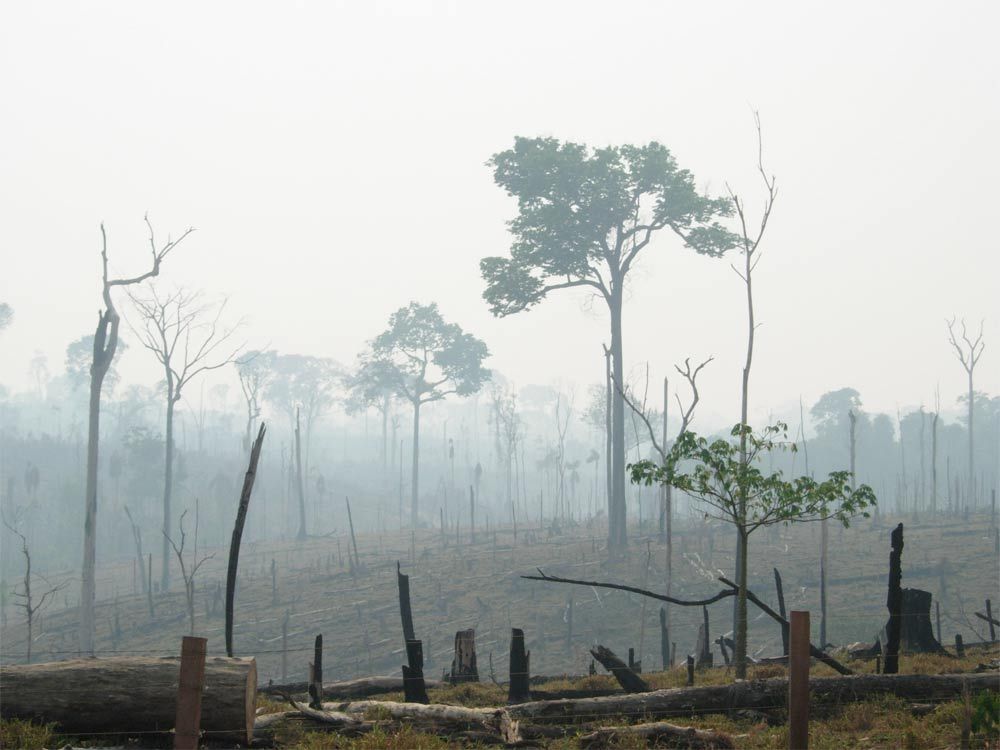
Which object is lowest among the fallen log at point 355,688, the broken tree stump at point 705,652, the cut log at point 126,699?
the broken tree stump at point 705,652

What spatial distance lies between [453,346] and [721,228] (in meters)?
29.1

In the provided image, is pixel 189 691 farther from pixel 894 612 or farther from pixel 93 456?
pixel 93 456

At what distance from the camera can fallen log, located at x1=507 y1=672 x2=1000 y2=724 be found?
34.7 feet

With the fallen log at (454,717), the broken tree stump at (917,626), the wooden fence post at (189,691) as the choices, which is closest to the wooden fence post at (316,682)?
the fallen log at (454,717)

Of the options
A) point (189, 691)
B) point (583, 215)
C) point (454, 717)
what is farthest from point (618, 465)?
point (189, 691)

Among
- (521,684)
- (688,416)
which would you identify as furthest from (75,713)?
(688,416)

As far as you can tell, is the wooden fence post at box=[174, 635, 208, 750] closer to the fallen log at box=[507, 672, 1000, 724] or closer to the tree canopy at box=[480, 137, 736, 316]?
the fallen log at box=[507, 672, 1000, 724]

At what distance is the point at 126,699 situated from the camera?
9070mm

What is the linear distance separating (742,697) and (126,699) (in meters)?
A: 6.53

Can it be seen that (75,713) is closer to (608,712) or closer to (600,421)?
(608,712)

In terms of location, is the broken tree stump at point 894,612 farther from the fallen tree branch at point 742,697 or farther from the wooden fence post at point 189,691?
the wooden fence post at point 189,691

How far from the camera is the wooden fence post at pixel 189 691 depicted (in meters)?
6.77

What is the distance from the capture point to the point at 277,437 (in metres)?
136

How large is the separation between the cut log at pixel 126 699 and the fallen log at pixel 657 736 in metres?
3.39
